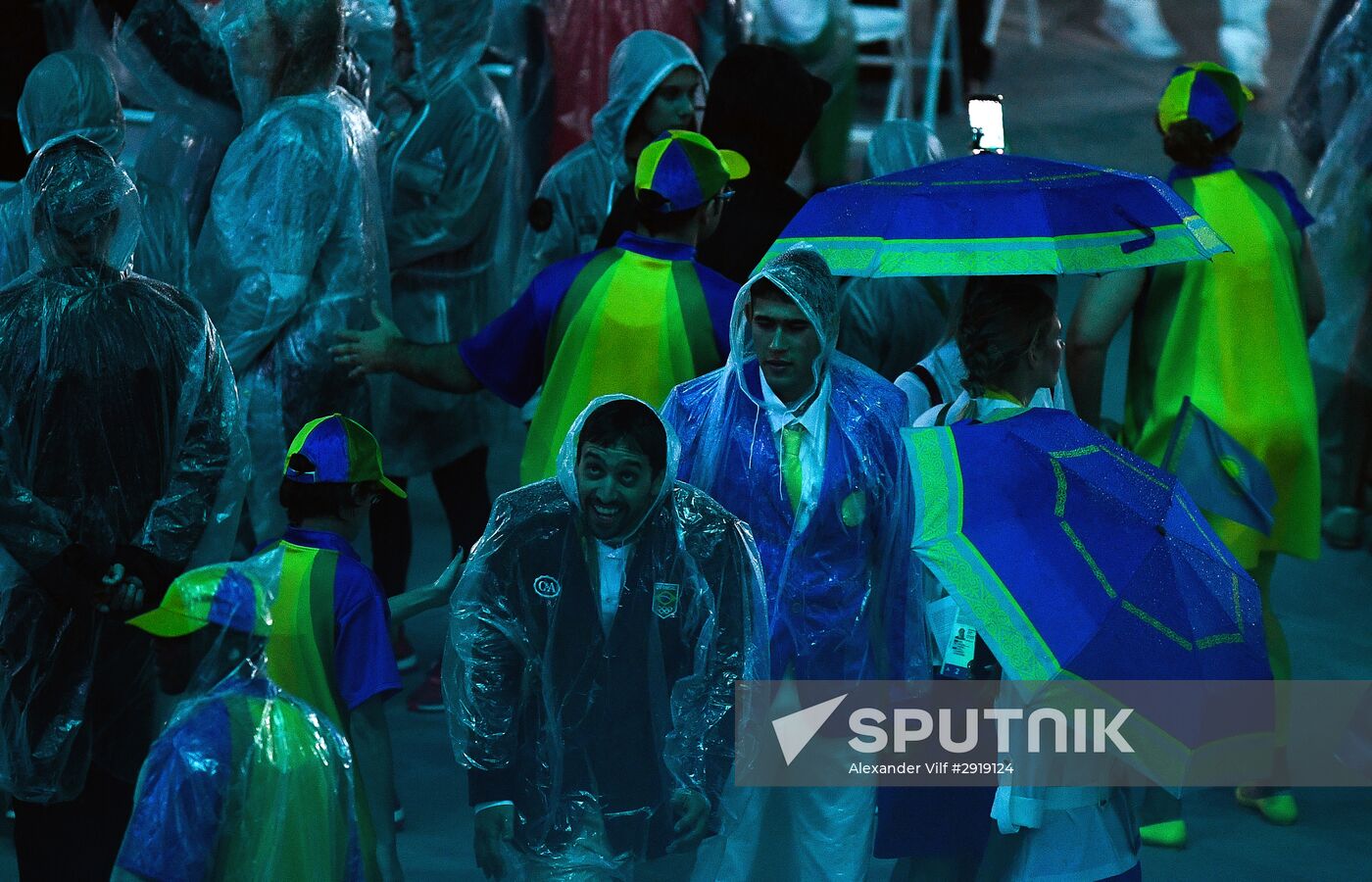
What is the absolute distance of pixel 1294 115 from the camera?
6.93m

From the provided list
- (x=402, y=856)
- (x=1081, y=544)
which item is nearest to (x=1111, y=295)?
(x=1081, y=544)

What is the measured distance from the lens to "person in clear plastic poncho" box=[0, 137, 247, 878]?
359cm

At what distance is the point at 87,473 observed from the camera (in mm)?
3621

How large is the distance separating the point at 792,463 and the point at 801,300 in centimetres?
31

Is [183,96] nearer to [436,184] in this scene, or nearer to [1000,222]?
[436,184]

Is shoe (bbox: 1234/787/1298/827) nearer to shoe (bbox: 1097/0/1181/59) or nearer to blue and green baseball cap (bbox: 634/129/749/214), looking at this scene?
blue and green baseball cap (bbox: 634/129/749/214)

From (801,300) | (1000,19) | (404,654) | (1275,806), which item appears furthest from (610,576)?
(1000,19)

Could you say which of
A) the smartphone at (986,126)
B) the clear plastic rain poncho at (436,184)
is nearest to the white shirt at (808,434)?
the smartphone at (986,126)

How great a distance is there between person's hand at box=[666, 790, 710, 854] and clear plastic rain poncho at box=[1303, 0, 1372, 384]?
3.82 m

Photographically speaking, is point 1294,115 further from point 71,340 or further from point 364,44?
point 71,340

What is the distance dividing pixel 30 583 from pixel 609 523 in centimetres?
120

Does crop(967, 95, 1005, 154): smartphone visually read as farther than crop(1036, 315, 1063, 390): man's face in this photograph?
Yes

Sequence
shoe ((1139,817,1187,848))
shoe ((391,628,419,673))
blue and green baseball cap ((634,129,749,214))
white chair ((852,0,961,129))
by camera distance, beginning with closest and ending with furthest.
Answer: blue and green baseball cap ((634,129,749,214))
shoe ((1139,817,1187,848))
shoe ((391,628,419,673))
white chair ((852,0,961,129))

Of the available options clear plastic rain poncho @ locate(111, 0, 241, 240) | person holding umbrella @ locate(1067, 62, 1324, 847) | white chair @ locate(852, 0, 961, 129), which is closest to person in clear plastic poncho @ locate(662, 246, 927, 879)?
person holding umbrella @ locate(1067, 62, 1324, 847)
